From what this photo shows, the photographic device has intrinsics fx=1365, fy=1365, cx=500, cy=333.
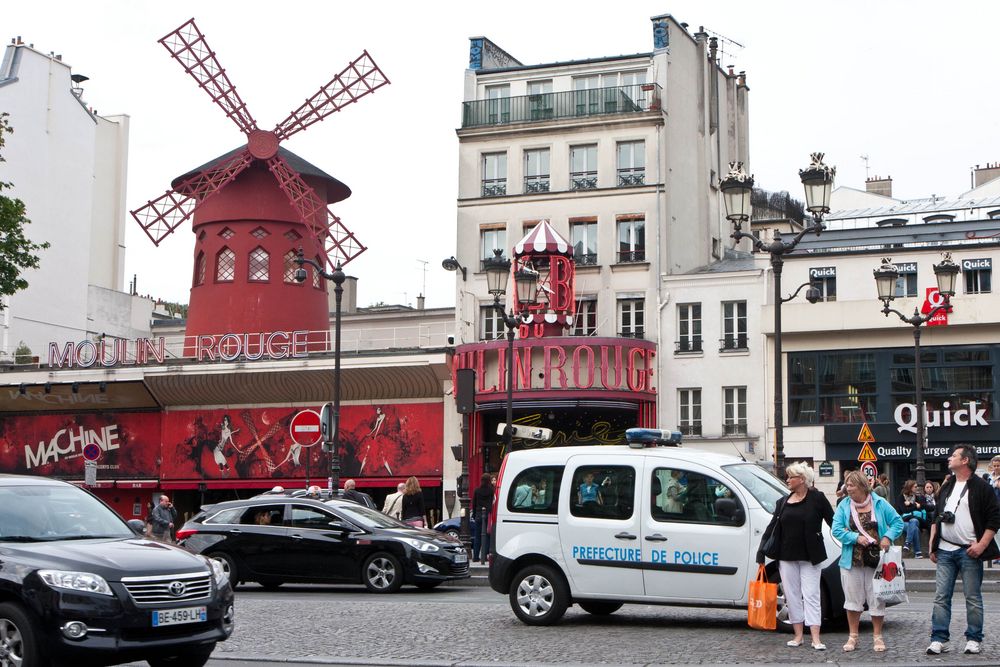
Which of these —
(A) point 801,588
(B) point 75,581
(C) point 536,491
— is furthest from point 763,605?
(B) point 75,581

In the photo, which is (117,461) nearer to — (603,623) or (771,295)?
(771,295)

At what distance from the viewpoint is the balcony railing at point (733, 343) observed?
107 feet

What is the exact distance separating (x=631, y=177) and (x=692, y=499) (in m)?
23.5

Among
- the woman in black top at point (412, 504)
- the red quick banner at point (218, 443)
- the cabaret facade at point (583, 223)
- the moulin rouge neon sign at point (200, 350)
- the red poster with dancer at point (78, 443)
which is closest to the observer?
the woman in black top at point (412, 504)

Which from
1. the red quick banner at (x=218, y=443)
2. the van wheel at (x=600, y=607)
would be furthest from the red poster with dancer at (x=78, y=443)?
the van wheel at (x=600, y=607)

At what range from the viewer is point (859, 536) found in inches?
386

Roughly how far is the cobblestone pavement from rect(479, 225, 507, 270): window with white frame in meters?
21.7

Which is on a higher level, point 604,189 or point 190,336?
point 604,189

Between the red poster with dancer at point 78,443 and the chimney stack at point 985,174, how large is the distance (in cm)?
2929

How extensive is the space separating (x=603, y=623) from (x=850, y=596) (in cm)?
279

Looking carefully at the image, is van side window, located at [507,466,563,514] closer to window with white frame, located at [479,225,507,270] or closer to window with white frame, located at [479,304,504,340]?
window with white frame, located at [479,304,504,340]

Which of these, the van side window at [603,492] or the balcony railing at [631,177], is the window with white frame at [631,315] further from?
the van side window at [603,492]

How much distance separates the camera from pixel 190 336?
38.5 meters

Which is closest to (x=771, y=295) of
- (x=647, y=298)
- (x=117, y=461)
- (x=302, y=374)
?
(x=647, y=298)
